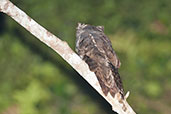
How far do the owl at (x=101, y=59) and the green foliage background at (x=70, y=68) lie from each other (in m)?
3.30

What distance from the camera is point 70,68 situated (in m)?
10.2

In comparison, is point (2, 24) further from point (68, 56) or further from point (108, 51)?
point (68, 56)

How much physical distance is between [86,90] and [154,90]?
4.16 feet

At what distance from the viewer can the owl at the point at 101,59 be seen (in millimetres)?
5391

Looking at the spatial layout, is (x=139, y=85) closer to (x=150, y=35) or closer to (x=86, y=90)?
(x=86, y=90)

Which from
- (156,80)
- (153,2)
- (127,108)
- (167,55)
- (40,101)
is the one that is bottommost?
(127,108)

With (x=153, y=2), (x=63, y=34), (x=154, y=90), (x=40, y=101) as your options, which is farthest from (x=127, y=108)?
(x=153, y=2)

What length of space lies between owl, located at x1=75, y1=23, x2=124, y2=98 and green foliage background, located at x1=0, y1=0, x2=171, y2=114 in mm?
3302

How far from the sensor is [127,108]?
5383 mm

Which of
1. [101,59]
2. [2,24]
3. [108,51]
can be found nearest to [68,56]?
[101,59]

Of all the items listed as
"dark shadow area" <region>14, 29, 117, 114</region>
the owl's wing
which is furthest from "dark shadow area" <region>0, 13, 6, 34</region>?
the owl's wing

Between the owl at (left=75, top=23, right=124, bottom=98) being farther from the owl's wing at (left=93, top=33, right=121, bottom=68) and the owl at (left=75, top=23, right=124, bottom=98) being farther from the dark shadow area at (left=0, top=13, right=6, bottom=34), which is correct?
the dark shadow area at (left=0, top=13, right=6, bottom=34)

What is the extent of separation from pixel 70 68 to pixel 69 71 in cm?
20

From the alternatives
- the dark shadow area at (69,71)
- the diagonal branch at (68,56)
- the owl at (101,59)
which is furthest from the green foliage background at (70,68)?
the diagonal branch at (68,56)
